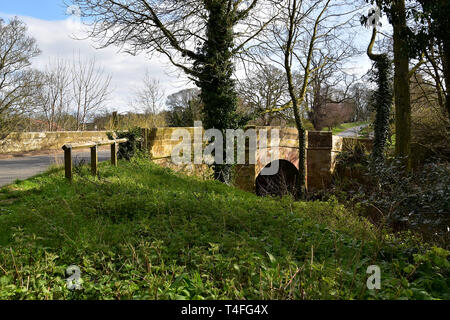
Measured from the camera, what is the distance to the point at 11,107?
14227 mm

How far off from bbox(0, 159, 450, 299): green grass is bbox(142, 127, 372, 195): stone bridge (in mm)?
5360

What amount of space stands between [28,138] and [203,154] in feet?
21.7

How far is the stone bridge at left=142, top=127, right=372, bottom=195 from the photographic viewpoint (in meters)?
11.6

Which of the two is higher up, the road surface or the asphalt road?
the road surface

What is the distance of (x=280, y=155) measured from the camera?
15.6 meters

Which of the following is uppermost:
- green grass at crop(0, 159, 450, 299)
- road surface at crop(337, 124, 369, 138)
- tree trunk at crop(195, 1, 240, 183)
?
tree trunk at crop(195, 1, 240, 183)

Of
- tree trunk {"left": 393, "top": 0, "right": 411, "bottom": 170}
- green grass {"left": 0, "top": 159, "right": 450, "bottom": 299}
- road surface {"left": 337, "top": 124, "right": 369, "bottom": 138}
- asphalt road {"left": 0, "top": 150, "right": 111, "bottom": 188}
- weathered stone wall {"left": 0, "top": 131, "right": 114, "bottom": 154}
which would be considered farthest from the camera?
road surface {"left": 337, "top": 124, "right": 369, "bottom": 138}

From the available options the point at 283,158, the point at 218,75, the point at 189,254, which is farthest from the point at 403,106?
the point at 189,254

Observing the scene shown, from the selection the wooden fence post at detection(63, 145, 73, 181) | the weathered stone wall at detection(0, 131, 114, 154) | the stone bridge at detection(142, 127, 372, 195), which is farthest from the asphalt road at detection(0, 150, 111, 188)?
the stone bridge at detection(142, 127, 372, 195)

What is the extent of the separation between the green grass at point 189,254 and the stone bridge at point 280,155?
17.6 feet

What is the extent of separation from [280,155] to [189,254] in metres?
12.7

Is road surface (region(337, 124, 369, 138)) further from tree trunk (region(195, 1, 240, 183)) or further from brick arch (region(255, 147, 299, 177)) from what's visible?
tree trunk (region(195, 1, 240, 183))
